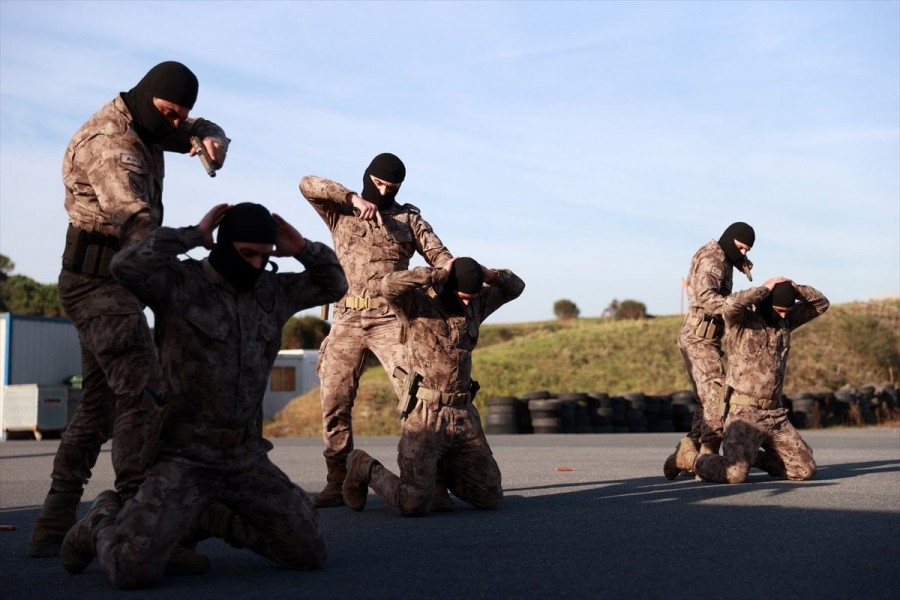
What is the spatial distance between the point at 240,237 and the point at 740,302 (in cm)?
617

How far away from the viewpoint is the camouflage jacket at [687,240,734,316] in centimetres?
1123

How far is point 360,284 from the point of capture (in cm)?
942

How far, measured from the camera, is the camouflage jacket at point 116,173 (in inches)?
246

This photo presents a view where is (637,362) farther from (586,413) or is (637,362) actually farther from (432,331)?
(432,331)

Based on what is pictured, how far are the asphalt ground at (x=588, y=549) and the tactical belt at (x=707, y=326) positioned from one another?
4.71ft

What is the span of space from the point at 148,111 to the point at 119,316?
3.72 feet

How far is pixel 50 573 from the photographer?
235 inches

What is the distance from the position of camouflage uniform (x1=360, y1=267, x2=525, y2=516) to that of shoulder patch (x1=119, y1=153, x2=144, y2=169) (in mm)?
2508

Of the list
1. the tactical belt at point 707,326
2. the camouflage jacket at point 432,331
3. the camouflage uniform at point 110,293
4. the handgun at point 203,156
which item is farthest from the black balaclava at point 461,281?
the tactical belt at point 707,326

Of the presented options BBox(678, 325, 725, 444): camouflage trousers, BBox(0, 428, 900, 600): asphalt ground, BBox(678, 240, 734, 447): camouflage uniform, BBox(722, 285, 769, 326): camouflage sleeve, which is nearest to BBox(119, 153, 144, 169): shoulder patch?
BBox(0, 428, 900, 600): asphalt ground

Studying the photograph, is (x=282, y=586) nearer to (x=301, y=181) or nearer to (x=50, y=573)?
(x=50, y=573)

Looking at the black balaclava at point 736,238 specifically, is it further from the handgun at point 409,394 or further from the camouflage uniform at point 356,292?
the handgun at point 409,394

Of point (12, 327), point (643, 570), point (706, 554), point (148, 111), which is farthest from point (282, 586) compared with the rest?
point (12, 327)

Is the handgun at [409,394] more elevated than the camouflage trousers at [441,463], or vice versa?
the handgun at [409,394]
